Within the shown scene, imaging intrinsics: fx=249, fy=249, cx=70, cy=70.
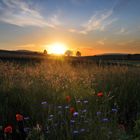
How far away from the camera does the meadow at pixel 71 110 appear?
3.09m

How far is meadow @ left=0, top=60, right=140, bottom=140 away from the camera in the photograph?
3.09 meters

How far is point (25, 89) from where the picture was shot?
4.98 meters

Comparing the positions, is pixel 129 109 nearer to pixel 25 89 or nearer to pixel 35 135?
pixel 25 89

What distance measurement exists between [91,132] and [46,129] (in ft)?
1.88

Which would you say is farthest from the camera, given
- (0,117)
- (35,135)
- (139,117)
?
(139,117)

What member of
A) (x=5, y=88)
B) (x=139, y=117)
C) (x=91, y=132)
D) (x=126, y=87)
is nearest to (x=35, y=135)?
(x=91, y=132)

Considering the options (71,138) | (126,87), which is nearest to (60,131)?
(71,138)

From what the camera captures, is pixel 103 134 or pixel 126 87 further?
pixel 126 87

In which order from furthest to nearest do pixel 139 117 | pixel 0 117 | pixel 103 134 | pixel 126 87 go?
pixel 126 87, pixel 139 117, pixel 0 117, pixel 103 134

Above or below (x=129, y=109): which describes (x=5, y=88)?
above

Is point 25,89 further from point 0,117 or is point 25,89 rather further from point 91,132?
point 91,132

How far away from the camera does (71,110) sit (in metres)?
3.28

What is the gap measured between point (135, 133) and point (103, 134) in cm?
75

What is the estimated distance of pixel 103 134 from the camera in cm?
298
